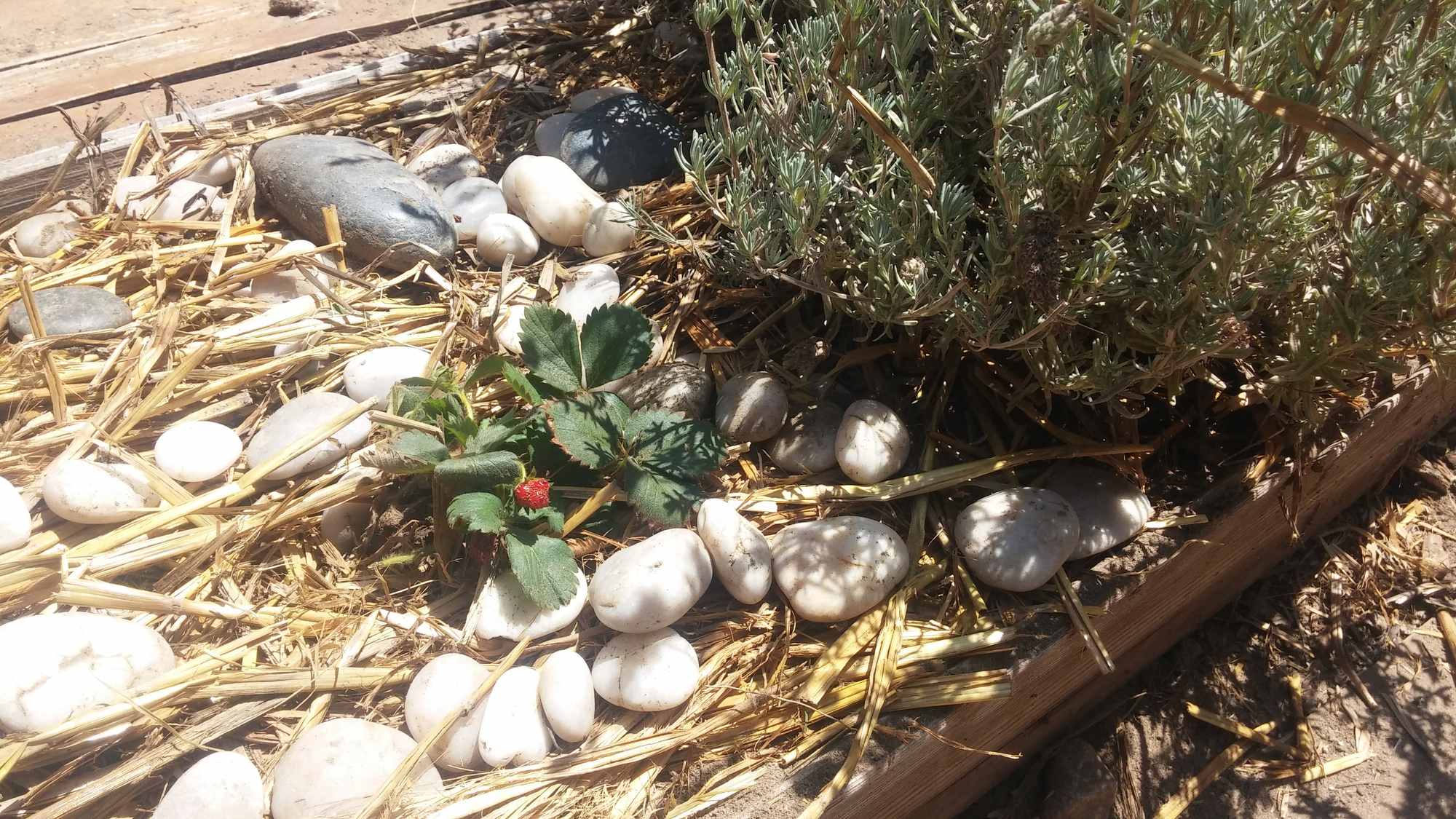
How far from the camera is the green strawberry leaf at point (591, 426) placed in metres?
1.64

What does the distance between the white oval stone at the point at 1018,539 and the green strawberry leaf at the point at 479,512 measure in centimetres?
82

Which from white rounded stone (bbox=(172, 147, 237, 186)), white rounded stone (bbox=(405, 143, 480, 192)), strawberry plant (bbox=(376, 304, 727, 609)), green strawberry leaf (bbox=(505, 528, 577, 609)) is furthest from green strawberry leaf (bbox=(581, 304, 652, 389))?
white rounded stone (bbox=(172, 147, 237, 186))

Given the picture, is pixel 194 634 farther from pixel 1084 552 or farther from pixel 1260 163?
pixel 1260 163

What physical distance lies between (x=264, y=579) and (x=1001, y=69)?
1579mm

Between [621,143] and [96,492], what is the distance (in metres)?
1.37

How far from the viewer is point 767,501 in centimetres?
186

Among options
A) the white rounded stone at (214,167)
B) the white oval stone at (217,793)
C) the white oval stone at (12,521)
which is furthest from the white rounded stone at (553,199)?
the white oval stone at (217,793)

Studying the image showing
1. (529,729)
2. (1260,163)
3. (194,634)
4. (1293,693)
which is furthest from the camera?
(1293,693)

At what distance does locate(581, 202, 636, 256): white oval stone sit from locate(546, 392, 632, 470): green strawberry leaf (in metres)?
0.61

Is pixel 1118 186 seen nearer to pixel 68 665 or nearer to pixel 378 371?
pixel 378 371

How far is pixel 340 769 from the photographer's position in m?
1.50

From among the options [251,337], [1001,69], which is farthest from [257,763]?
[1001,69]

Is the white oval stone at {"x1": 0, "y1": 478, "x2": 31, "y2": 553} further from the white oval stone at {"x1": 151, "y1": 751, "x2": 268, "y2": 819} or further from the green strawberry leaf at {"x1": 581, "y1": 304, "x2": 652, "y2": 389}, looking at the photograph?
the green strawberry leaf at {"x1": 581, "y1": 304, "x2": 652, "y2": 389}

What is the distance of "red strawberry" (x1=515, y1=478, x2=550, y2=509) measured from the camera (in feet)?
5.32
